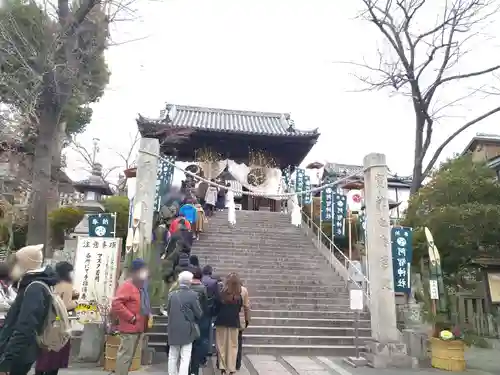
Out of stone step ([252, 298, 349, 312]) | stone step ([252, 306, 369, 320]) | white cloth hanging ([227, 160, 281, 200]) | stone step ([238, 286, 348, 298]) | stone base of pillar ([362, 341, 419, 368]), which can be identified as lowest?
stone base of pillar ([362, 341, 419, 368])

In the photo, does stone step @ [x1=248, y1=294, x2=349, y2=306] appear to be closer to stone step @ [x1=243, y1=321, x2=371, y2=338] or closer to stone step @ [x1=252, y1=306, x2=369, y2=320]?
stone step @ [x1=252, y1=306, x2=369, y2=320]

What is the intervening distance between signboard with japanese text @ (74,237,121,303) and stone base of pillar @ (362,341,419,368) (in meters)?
5.22

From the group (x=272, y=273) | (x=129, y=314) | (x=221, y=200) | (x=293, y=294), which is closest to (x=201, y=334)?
(x=129, y=314)

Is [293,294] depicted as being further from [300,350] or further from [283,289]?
[300,350]

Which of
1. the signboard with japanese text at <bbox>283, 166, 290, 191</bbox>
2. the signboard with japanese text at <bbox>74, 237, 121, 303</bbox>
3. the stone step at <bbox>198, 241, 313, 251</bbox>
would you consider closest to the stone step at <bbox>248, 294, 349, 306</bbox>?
the signboard with japanese text at <bbox>74, 237, 121, 303</bbox>

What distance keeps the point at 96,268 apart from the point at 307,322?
480 cm

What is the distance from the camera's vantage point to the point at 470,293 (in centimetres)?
1203

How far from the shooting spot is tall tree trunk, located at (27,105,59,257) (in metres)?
10.1

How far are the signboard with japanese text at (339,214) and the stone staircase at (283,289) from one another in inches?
44.5

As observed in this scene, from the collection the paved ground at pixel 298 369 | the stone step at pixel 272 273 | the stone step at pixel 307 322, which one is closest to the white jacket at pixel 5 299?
the paved ground at pixel 298 369

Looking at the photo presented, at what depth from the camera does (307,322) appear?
9.20 m

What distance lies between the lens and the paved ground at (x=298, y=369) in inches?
256

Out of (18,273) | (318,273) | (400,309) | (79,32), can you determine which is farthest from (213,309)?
(79,32)

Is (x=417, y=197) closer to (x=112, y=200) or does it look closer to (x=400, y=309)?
(x=400, y=309)
